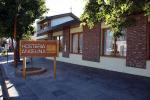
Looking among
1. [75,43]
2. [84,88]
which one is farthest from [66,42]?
[84,88]

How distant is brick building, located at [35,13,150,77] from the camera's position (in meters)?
13.0

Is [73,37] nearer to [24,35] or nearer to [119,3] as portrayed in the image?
[24,35]

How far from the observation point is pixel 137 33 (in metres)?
13.4

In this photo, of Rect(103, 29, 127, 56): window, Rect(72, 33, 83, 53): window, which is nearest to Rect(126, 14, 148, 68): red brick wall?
Rect(103, 29, 127, 56): window

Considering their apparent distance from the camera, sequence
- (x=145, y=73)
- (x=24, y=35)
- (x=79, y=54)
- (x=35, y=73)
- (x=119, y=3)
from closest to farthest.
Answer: (x=119, y=3) → (x=145, y=73) → (x=35, y=73) → (x=79, y=54) → (x=24, y=35)

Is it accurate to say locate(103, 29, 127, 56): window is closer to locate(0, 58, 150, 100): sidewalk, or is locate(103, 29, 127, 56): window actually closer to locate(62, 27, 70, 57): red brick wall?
locate(0, 58, 150, 100): sidewalk

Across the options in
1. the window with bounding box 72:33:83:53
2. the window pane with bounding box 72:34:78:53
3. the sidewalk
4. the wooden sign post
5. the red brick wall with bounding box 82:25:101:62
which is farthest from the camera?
the window pane with bounding box 72:34:78:53

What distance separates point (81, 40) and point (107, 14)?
527 inches

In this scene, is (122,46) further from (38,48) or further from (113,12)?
(113,12)

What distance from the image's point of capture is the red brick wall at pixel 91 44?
17562 millimetres

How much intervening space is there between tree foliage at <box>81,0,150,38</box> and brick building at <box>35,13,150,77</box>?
2859 millimetres

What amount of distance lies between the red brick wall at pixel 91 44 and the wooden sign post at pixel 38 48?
404 cm

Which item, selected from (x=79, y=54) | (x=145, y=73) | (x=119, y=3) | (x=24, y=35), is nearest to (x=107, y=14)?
(x=119, y=3)

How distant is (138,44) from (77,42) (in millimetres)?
9147
